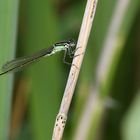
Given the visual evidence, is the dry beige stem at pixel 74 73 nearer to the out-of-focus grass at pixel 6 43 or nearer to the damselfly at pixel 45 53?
the out-of-focus grass at pixel 6 43

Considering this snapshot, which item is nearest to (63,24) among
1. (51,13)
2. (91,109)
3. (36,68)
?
(51,13)

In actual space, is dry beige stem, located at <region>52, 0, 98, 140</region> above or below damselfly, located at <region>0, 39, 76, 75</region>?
above

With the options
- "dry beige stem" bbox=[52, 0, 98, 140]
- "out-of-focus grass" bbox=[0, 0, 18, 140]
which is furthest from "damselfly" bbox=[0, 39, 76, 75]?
"dry beige stem" bbox=[52, 0, 98, 140]

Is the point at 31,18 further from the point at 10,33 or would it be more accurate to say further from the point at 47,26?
the point at 10,33

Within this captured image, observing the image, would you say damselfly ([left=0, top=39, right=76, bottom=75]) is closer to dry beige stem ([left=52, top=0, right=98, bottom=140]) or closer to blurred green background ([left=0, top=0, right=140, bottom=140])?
blurred green background ([left=0, top=0, right=140, bottom=140])

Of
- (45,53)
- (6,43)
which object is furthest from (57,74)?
(6,43)

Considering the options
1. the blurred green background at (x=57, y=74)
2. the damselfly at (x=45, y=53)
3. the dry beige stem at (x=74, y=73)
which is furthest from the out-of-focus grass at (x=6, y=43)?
the damselfly at (x=45, y=53)

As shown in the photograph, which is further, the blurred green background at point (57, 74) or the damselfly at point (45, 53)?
the damselfly at point (45, 53)
